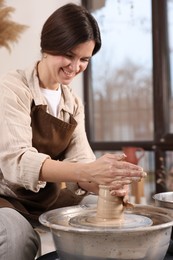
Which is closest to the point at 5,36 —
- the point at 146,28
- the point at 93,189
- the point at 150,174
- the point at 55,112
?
the point at 146,28

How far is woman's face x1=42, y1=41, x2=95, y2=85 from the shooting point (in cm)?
145

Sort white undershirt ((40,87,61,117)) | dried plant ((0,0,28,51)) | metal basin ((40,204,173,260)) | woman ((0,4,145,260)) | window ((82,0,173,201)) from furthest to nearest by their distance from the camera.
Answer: dried plant ((0,0,28,51)) → window ((82,0,173,201)) → white undershirt ((40,87,61,117)) → woman ((0,4,145,260)) → metal basin ((40,204,173,260))

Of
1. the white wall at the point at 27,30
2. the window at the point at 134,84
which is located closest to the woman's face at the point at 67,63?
the window at the point at 134,84

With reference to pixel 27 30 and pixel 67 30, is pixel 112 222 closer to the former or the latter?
pixel 67 30

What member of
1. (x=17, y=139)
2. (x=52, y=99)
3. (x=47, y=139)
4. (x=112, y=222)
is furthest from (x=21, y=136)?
(x=112, y=222)

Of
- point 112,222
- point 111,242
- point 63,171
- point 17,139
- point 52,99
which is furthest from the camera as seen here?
point 52,99

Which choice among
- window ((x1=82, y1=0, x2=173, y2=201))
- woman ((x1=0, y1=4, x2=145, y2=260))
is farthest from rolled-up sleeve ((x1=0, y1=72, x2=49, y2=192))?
window ((x1=82, y1=0, x2=173, y2=201))

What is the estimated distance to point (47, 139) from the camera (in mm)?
1497

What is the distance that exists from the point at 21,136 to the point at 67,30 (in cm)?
40

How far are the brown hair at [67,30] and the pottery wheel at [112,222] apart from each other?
1.95 ft

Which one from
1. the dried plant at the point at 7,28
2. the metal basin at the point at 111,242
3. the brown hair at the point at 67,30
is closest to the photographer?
the metal basin at the point at 111,242

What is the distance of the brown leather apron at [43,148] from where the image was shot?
4.82 ft

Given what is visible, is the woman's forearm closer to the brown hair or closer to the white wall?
the brown hair

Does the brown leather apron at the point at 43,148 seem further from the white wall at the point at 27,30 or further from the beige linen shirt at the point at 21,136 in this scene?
the white wall at the point at 27,30
